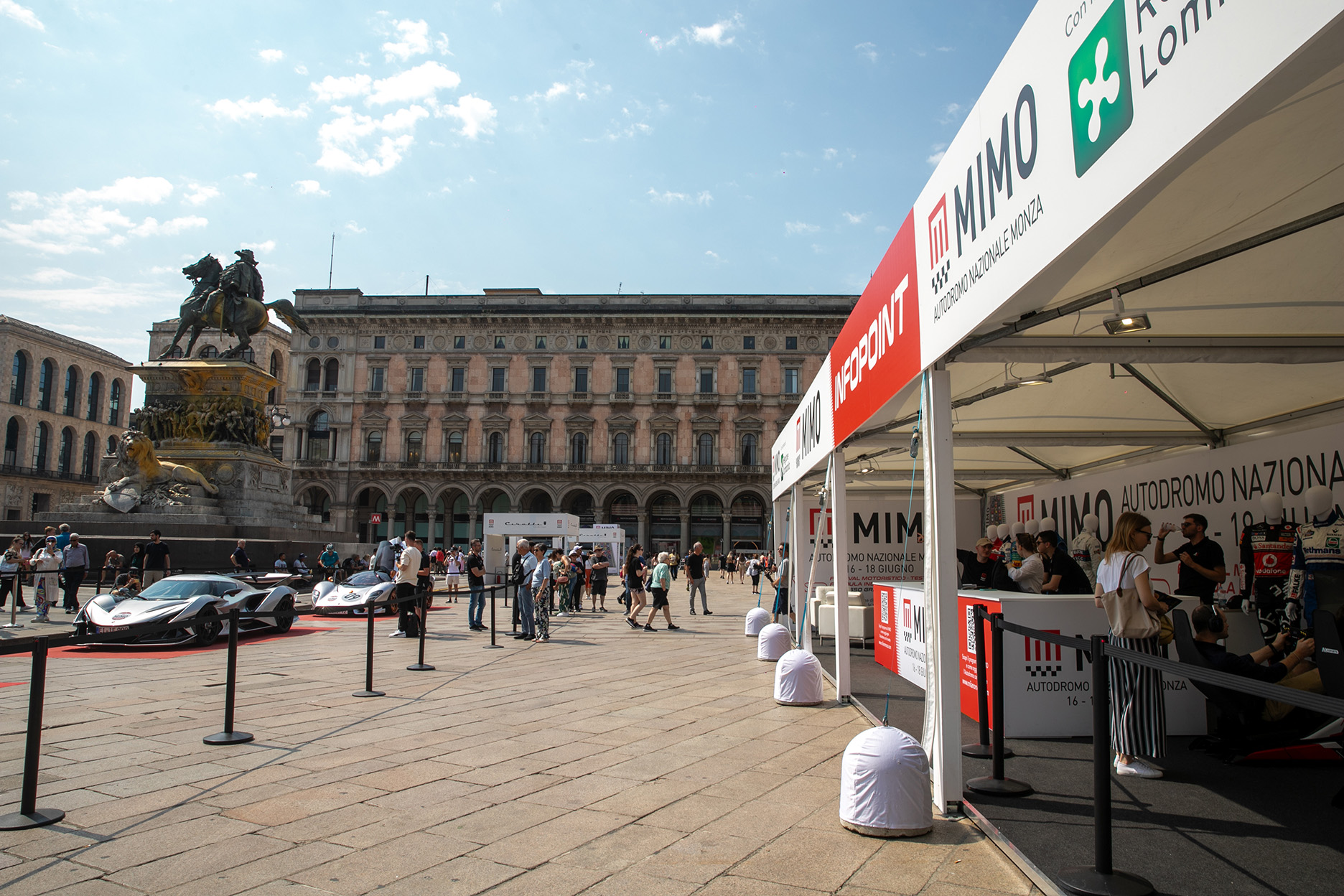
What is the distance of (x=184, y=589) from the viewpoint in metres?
11.5

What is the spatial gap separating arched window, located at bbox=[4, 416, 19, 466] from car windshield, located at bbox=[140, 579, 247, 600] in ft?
182

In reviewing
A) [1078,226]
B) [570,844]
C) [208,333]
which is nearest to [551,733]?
[570,844]

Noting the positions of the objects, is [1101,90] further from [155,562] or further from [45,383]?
[45,383]

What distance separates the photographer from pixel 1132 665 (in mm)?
4957

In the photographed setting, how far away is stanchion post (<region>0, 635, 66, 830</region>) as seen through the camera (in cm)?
413

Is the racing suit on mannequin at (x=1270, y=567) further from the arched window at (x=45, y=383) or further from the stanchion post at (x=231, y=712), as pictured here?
the arched window at (x=45, y=383)

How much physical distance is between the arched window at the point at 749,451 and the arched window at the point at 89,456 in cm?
4795

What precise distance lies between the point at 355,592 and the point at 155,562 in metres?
3.78

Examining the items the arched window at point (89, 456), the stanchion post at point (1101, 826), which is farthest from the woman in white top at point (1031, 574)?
the arched window at point (89, 456)

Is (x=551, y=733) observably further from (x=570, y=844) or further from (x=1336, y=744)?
(x=1336, y=744)

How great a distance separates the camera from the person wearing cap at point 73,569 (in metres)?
15.5

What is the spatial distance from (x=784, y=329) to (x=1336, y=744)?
5331cm

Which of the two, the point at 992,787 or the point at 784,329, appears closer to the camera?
the point at 992,787

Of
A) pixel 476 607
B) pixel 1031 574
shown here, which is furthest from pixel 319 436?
pixel 1031 574
